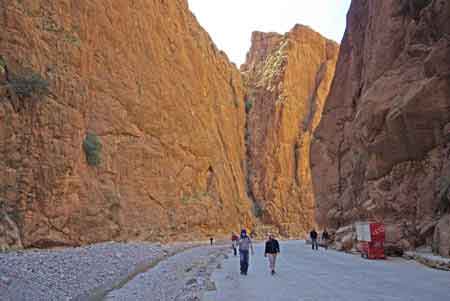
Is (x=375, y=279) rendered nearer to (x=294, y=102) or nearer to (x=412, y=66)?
(x=412, y=66)

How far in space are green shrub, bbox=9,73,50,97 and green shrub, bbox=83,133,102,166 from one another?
14.6ft

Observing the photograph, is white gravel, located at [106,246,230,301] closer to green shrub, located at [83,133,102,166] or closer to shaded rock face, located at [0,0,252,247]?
shaded rock face, located at [0,0,252,247]

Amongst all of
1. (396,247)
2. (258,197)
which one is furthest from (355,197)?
(258,197)

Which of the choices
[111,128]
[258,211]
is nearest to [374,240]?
[111,128]

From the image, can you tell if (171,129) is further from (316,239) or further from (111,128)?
(316,239)

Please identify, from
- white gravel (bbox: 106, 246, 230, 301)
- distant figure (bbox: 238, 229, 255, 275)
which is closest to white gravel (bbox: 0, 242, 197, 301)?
white gravel (bbox: 106, 246, 230, 301)

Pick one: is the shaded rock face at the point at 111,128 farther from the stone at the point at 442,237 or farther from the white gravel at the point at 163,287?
the stone at the point at 442,237

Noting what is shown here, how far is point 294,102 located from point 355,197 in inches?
1737

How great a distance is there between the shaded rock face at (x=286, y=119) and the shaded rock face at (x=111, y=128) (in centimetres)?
986

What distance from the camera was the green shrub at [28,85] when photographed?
73.7 feet

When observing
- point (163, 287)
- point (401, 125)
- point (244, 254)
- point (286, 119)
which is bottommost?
point (163, 287)

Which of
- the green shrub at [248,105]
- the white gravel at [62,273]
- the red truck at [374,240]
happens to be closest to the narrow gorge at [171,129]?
the red truck at [374,240]

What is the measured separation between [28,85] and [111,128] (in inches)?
312

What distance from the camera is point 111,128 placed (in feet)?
98.8
